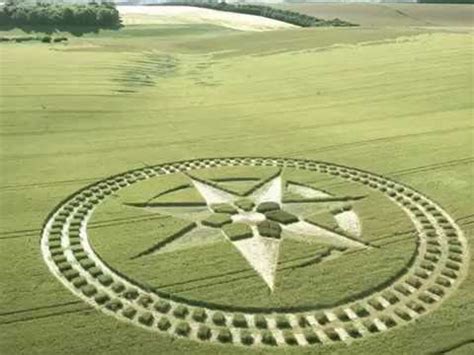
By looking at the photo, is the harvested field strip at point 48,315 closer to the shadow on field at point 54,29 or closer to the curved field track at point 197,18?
the shadow on field at point 54,29

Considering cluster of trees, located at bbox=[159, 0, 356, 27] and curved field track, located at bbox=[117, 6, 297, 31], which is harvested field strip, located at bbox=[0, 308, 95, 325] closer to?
curved field track, located at bbox=[117, 6, 297, 31]

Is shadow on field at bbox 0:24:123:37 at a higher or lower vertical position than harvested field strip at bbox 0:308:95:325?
lower

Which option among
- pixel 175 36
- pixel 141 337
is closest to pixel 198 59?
pixel 175 36

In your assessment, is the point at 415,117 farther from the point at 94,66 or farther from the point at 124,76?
the point at 94,66

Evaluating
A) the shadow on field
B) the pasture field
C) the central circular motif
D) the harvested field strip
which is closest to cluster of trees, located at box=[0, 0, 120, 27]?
the shadow on field

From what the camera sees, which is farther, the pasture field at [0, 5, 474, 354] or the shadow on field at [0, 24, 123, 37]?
the shadow on field at [0, 24, 123, 37]

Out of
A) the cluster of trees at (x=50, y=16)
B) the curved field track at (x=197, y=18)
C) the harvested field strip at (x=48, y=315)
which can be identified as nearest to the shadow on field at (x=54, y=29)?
the cluster of trees at (x=50, y=16)

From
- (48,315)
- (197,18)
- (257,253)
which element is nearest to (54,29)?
(197,18)
